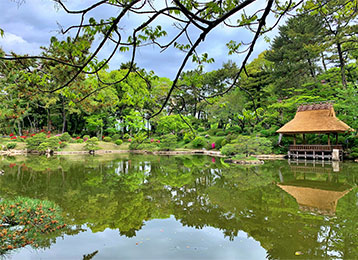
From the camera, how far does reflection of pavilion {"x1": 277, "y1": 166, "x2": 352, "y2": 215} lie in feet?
14.7

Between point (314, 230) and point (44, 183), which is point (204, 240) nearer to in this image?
point (314, 230)

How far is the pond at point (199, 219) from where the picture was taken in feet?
9.29

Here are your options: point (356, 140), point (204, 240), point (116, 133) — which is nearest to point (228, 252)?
point (204, 240)

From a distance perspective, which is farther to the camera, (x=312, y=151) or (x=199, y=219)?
(x=312, y=151)

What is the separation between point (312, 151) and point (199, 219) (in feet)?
40.4

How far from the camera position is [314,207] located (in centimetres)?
448

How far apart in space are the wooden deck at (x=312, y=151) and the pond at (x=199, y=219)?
6.50 m

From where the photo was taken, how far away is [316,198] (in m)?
5.14

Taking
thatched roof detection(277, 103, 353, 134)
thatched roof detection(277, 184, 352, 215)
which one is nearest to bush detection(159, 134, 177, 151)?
thatched roof detection(277, 103, 353, 134)

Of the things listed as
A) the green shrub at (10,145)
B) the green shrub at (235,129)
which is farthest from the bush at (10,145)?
the green shrub at (235,129)

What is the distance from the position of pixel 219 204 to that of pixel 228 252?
1.94 m

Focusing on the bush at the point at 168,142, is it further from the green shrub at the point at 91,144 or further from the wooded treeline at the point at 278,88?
the green shrub at the point at 91,144

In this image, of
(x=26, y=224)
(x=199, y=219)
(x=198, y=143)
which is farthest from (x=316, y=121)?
(x=26, y=224)

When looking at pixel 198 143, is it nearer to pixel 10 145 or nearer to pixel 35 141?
pixel 35 141
